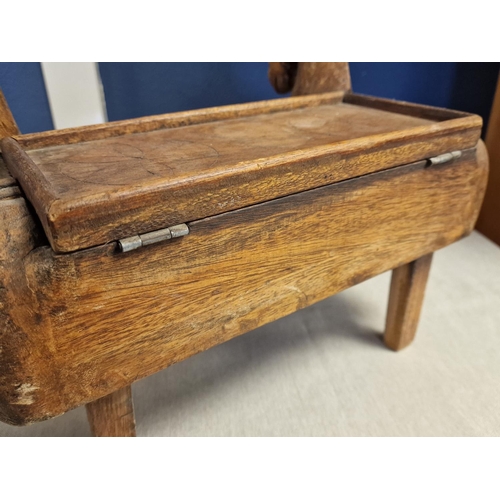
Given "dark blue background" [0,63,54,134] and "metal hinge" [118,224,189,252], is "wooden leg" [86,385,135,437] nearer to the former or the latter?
"metal hinge" [118,224,189,252]

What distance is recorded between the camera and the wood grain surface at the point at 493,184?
1.71 meters

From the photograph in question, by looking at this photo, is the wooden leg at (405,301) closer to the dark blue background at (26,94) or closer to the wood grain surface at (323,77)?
the wood grain surface at (323,77)

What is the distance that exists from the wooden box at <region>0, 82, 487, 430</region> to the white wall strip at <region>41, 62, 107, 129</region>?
441mm

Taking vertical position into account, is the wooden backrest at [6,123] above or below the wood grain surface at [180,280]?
above

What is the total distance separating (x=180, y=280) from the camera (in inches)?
27.4

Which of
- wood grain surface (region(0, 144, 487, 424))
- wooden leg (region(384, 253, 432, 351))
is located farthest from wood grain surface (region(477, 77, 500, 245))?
wood grain surface (region(0, 144, 487, 424))

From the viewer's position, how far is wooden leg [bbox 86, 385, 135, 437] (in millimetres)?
777

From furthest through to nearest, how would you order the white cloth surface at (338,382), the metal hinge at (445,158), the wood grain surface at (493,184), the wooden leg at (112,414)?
the wood grain surface at (493,184) < the white cloth surface at (338,382) < the metal hinge at (445,158) < the wooden leg at (112,414)

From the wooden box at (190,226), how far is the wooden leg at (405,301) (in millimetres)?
110

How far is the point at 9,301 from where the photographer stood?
22.8 inches

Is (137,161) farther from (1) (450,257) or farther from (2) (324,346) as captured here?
(1) (450,257)

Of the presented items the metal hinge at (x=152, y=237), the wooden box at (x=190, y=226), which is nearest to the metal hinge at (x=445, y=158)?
the wooden box at (x=190, y=226)

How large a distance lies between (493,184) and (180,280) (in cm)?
147

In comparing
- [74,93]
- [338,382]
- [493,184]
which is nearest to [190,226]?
[338,382]
